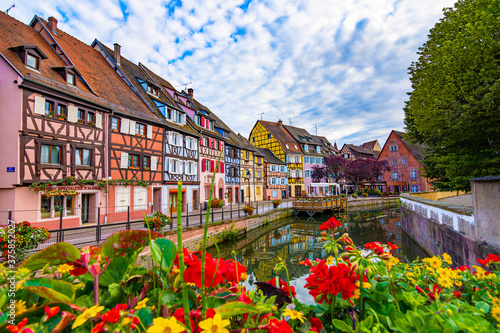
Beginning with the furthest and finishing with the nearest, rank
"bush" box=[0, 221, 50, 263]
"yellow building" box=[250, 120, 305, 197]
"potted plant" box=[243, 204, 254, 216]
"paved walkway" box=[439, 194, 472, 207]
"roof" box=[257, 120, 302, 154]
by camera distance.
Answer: "roof" box=[257, 120, 302, 154], "yellow building" box=[250, 120, 305, 197], "potted plant" box=[243, 204, 254, 216], "paved walkway" box=[439, 194, 472, 207], "bush" box=[0, 221, 50, 263]

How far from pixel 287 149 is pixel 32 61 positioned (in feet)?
112

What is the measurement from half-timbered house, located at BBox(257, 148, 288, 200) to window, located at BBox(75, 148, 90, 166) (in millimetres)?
25827

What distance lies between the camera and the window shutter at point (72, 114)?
12.3m

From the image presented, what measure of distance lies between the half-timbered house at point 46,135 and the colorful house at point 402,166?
4741 cm

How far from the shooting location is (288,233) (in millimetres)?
18000

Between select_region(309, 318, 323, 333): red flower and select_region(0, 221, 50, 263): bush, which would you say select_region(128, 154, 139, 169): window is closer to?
select_region(0, 221, 50, 263): bush

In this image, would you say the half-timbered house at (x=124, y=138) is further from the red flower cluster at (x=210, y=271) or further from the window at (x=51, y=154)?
the red flower cluster at (x=210, y=271)

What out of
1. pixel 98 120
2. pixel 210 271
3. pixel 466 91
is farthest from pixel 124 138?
pixel 466 91

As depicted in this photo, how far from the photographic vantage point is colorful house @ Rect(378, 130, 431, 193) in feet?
141

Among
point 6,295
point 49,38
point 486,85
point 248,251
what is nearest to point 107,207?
point 248,251

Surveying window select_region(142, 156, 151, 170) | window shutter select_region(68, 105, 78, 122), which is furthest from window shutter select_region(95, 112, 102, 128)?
window select_region(142, 156, 151, 170)

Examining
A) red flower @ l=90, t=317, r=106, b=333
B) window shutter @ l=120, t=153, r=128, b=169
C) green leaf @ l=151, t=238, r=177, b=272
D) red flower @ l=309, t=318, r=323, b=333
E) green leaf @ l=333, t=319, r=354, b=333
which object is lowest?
red flower @ l=309, t=318, r=323, b=333

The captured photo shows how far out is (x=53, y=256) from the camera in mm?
840

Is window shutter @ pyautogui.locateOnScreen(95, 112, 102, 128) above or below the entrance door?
above
